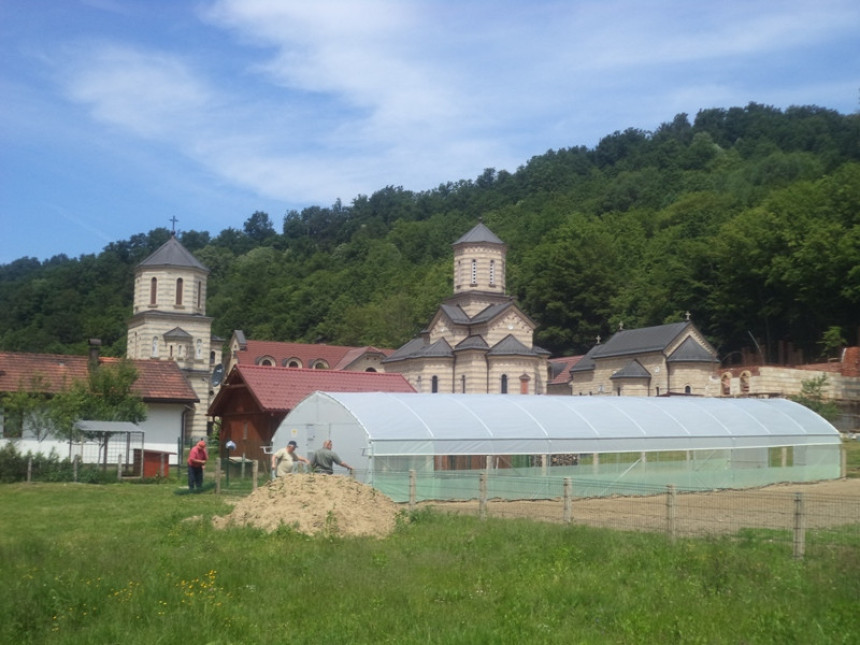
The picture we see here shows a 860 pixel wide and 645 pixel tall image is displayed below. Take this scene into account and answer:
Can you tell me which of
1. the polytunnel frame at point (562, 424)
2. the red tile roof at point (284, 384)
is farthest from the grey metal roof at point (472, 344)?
the polytunnel frame at point (562, 424)

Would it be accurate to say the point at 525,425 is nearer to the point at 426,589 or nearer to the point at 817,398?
the point at 426,589

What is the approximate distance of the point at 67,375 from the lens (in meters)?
36.8

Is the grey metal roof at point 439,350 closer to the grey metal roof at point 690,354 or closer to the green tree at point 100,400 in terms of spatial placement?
the grey metal roof at point 690,354

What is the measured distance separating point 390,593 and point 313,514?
18.7 feet

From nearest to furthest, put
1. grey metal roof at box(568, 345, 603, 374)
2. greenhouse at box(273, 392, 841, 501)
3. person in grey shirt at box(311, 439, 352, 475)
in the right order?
person in grey shirt at box(311, 439, 352, 475) < greenhouse at box(273, 392, 841, 501) < grey metal roof at box(568, 345, 603, 374)

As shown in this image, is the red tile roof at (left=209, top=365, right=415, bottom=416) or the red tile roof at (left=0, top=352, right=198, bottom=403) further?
the red tile roof at (left=0, top=352, right=198, bottom=403)

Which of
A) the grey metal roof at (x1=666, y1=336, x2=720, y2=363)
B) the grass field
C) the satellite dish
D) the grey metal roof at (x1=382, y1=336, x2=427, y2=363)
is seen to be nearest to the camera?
the grass field

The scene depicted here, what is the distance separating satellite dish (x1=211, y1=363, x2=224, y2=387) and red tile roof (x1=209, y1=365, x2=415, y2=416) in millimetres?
49540

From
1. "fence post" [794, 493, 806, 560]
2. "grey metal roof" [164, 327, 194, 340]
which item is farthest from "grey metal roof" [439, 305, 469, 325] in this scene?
"fence post" [794, 493, 806, 560]

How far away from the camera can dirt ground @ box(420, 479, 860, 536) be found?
1716 centimetres

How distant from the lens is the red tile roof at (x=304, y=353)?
272ft

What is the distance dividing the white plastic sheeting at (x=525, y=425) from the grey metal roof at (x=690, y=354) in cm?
2519

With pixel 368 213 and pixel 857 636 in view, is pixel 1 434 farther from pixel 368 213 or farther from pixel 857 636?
pixel 368 213

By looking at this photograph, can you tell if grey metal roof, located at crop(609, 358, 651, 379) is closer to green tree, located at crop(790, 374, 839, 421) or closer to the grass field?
green tree, located at crop(790, 374, 839, 421)
